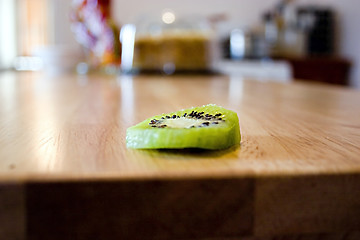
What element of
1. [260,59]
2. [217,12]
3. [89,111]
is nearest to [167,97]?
[89,111]

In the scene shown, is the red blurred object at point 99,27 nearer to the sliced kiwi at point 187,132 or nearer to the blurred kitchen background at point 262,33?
the blurred kitchen background at point 262,33

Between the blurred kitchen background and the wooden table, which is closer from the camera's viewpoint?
the wooden table

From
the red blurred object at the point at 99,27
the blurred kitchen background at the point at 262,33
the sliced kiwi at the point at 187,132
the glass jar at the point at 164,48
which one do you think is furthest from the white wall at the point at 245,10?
the sliced kiwi at the point at 187,132

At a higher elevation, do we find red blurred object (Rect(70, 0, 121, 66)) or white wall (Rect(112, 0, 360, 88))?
white wall (Rect(112, 0, 360, 88))

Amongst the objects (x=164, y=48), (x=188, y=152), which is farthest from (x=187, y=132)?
(x=164, y=48)

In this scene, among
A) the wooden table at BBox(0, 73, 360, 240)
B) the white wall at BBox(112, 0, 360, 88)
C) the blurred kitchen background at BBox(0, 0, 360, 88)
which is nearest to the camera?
the wooden table at BBox(0, 73, 360, 240)

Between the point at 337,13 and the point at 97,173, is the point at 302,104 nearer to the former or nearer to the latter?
the point at 97,173

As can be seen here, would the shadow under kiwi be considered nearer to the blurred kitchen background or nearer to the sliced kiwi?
A: the sliced kiwi

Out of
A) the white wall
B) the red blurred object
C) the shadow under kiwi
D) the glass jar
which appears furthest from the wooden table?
the white wall
